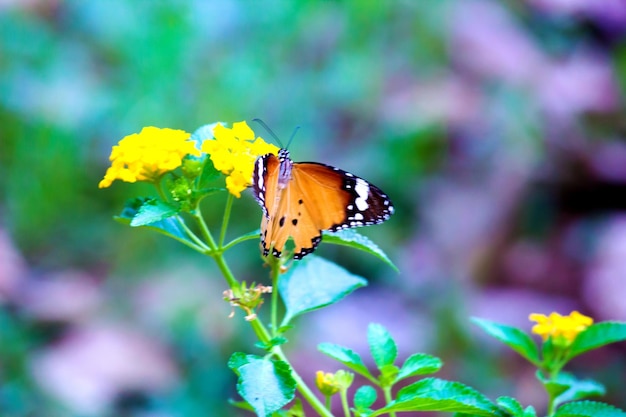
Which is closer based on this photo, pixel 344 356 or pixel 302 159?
pixel 344 356

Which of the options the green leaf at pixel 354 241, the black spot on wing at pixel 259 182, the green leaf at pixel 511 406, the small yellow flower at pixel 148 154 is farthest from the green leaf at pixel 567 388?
the small yellow flower at pixel 148 154

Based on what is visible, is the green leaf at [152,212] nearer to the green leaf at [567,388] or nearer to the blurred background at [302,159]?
the green leaf at [567,388]

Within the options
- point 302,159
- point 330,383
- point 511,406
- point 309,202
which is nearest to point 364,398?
point 330,383

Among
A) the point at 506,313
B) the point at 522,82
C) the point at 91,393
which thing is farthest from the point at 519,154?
the point at 91,393

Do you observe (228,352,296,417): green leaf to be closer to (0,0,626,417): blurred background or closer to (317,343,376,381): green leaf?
(317,343,376,381): green leaf

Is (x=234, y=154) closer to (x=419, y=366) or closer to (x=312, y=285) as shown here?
(x=312, y=285)

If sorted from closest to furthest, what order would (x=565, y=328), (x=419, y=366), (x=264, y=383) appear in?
(x=264, y=383) → (x=419, y=366) → (x=565, y=328)

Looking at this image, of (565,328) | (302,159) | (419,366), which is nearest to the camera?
(419,366)
